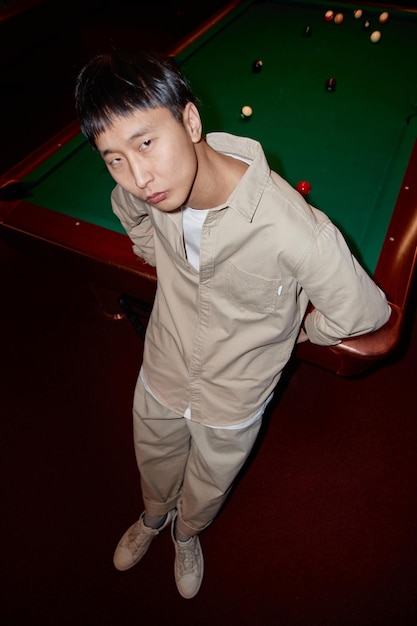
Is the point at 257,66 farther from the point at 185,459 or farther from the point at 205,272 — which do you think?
the point at 185,459

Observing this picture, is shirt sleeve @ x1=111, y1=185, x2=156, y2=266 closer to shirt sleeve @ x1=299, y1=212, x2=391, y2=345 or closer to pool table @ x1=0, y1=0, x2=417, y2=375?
pool table @ x1=0, y1=0, x2=417, y2=375

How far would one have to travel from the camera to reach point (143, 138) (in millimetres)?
747

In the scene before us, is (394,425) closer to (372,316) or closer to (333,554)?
(333,554)

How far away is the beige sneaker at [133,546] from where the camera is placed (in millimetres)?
1576

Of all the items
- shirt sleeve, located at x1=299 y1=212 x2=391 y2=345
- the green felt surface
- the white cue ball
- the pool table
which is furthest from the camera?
the white cue ball

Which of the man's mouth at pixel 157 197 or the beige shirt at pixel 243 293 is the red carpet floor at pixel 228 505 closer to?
the beige shirt at pixel 243 293

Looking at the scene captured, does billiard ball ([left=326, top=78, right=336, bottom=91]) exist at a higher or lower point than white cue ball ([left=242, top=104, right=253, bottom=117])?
higher

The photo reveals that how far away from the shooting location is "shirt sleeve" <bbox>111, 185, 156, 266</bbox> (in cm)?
116

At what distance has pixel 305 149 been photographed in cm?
186

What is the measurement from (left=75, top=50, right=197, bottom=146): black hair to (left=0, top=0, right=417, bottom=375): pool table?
0.69 m

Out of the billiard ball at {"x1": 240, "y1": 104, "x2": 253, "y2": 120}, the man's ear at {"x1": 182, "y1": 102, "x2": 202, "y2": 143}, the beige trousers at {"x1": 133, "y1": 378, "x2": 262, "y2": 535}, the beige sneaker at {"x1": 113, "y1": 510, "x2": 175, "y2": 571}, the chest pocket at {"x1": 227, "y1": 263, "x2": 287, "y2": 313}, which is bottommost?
the beige sneaker at {"x1": 113, "y1": 510, "x2": 175, "y2": 571}

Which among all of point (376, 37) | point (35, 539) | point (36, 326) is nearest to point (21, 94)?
point (36, 326)

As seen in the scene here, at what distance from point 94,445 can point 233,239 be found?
56.5 inches

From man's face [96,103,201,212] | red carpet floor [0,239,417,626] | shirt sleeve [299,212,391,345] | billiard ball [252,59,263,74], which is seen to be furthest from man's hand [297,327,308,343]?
billiard ball [252,59,263,74]
